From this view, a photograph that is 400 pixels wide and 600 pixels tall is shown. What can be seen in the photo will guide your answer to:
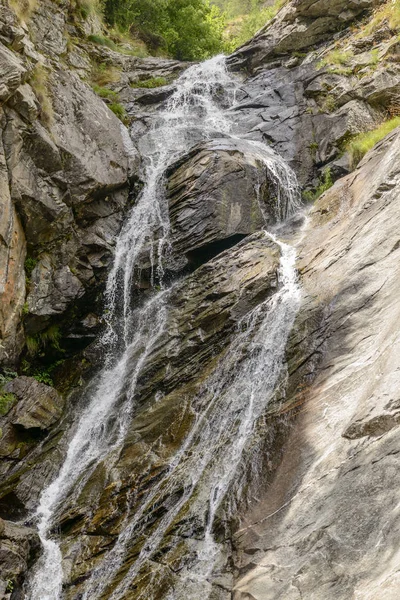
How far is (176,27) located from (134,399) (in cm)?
2524

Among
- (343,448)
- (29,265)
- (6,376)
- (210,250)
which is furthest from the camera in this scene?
(210,250)

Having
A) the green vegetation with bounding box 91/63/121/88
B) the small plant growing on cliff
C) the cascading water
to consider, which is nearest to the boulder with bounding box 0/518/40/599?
the cascading water

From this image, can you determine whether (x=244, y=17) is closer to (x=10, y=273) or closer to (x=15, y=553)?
(x=10, y=273)

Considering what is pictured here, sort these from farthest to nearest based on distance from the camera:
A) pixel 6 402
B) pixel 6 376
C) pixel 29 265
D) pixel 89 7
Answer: pixel 89 7
pixel 29 265
pixel 6 376
pixel 6 402

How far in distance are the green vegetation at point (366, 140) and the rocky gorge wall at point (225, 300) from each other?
1.42ft

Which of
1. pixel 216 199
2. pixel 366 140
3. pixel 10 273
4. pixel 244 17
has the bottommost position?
pixel 366 140

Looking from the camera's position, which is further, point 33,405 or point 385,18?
point 385,18

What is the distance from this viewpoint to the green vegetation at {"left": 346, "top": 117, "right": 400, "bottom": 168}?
14898 mm

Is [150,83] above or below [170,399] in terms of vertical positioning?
above

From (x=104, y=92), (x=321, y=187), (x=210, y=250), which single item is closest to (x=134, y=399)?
(x=210, y=250)

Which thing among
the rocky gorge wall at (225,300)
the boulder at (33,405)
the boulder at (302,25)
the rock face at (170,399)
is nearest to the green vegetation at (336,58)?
the rocky gorge wall at (225,300)

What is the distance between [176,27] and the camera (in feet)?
93.2

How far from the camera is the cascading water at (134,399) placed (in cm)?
776

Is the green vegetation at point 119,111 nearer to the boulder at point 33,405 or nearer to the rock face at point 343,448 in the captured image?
the boulder at point 33,405
